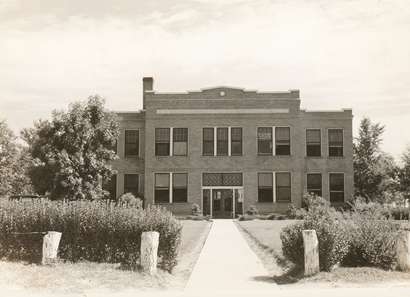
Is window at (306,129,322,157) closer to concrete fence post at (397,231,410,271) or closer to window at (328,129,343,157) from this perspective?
window at (328,129,343,157)

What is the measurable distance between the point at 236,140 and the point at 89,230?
28656 millimetres

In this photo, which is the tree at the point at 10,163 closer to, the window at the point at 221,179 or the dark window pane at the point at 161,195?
the dark window pane at the point at 161,195

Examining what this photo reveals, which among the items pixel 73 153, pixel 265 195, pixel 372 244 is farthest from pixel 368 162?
pixel 372 244

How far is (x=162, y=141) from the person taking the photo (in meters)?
42.0

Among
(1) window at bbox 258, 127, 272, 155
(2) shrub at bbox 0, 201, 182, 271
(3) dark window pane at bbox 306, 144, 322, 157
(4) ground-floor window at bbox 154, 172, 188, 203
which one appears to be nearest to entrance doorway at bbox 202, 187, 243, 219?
(4) ground-floor window at bbox 154, 172, 188, 203

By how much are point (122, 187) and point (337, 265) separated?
→ 104 ft

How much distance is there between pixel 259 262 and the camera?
51.0 feet

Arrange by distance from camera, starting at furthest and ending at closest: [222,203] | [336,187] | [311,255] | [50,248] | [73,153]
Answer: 1. [336,187]
2. [222,203]
3. [73,153]
4. [50,248]
5. [311,255]

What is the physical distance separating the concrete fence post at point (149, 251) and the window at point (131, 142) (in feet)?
103

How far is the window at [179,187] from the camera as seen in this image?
41.5 meters

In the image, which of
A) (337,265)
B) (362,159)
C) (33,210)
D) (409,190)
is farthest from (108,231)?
(362,159)

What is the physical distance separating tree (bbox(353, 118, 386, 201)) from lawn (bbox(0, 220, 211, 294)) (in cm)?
3805

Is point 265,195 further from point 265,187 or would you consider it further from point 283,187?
point 283,187

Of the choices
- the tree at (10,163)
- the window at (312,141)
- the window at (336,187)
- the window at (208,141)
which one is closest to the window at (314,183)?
the window at (336,187)
